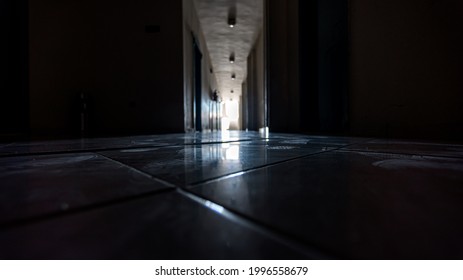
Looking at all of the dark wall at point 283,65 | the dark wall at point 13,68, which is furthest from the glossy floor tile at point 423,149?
the dark wall at point 13,68

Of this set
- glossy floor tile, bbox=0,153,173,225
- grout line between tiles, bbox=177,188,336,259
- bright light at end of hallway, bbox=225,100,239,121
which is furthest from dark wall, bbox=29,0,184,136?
bright light at end of hallway, bbox=225,100,239,121

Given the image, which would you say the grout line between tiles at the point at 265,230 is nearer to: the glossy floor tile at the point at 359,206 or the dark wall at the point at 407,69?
the glossy floor tile at the point at 359,206

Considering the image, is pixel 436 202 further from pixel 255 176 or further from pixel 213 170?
pixel 213 170

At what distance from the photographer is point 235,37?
7.28 m

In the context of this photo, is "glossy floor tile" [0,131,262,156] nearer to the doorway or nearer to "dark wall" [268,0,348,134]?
"dark wall" [268,0,348,134]

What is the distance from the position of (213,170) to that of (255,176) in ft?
0.39

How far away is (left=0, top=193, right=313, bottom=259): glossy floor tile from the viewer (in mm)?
238

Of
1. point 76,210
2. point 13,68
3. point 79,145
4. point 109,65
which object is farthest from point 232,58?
point 76,210

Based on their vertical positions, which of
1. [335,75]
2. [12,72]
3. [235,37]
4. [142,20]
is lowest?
[335,75]

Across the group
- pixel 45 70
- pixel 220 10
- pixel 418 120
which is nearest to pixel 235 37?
pixel 220 10

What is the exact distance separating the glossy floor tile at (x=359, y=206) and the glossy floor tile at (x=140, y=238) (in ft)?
0.14

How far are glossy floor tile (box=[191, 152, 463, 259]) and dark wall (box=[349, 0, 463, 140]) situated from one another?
4.39 ft

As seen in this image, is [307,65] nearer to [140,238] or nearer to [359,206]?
[359,206]

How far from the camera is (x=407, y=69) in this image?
183cm
